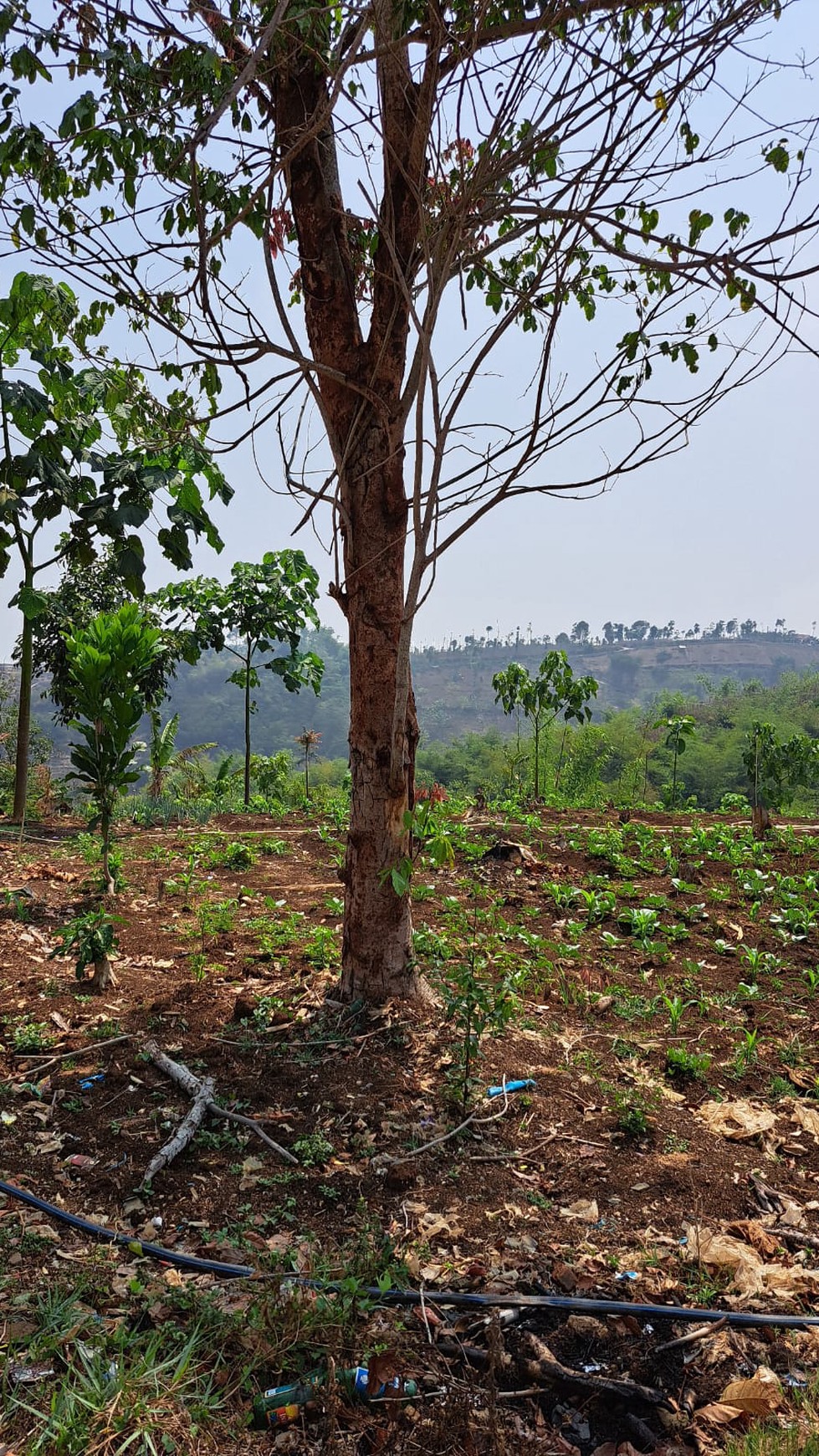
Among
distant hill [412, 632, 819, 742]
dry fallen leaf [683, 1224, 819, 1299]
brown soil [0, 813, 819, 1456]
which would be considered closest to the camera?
brown soil [0, 813, 819, 1456]

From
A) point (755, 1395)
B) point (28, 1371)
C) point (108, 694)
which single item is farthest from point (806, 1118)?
point (108, 694)

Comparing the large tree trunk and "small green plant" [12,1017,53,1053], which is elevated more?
the large tree trunk

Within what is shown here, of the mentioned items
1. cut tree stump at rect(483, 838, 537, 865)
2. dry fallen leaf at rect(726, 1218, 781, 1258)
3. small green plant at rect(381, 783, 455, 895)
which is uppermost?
small green plant at rect(381, 783, 455, 895)

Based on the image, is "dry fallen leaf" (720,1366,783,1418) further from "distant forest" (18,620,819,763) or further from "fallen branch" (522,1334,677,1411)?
"distant forest" (18,620,819,763)

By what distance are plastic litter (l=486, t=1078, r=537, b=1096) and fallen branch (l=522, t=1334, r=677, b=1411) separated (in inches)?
47.1

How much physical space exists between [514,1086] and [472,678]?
96.3 metres

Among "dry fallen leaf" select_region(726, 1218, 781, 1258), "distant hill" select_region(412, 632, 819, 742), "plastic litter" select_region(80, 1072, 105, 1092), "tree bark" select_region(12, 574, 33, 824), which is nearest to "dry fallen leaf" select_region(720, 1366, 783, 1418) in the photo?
"dry fallen leaf" select_region(726, 1218, 781, 1258)

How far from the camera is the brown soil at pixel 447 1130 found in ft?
6.76

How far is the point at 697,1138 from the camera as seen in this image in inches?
119

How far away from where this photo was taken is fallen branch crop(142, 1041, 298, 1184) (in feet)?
9.36

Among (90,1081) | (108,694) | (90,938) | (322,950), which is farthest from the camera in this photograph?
(322,950)

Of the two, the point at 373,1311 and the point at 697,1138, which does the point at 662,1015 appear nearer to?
the point at 697,1138

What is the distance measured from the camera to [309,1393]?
73.9 inches

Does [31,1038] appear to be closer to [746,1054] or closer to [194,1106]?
[194,1106]
